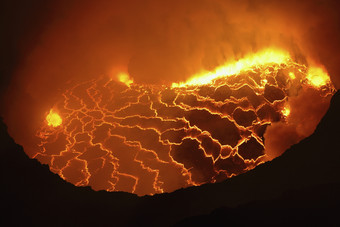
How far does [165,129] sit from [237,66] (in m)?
1.82

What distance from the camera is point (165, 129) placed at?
4.03 m

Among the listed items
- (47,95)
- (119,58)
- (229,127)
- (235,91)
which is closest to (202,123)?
(229,127)

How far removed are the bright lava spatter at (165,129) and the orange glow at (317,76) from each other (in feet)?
0.16

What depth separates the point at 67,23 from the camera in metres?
4.34

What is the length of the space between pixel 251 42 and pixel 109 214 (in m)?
3.96

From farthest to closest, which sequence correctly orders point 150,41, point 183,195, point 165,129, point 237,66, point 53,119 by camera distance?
1. point 150,41
2. point 237,66
3. point 53,119
4. point 165,129
5. point 183,195

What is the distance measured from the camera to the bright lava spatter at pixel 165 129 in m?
3.37

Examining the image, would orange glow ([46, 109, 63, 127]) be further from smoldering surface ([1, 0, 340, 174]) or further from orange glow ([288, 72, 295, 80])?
orange glow ([288, 72, 295, 80])

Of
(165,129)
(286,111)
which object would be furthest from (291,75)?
(165,129)

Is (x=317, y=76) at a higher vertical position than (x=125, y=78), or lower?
lower

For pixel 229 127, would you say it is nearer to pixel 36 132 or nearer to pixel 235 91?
pixel 235 91

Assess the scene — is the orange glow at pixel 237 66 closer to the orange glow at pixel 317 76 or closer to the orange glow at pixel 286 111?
the orange glow at pixel 317 76

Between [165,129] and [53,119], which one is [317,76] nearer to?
[165,129]

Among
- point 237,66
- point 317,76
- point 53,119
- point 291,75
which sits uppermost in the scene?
point 237,66
